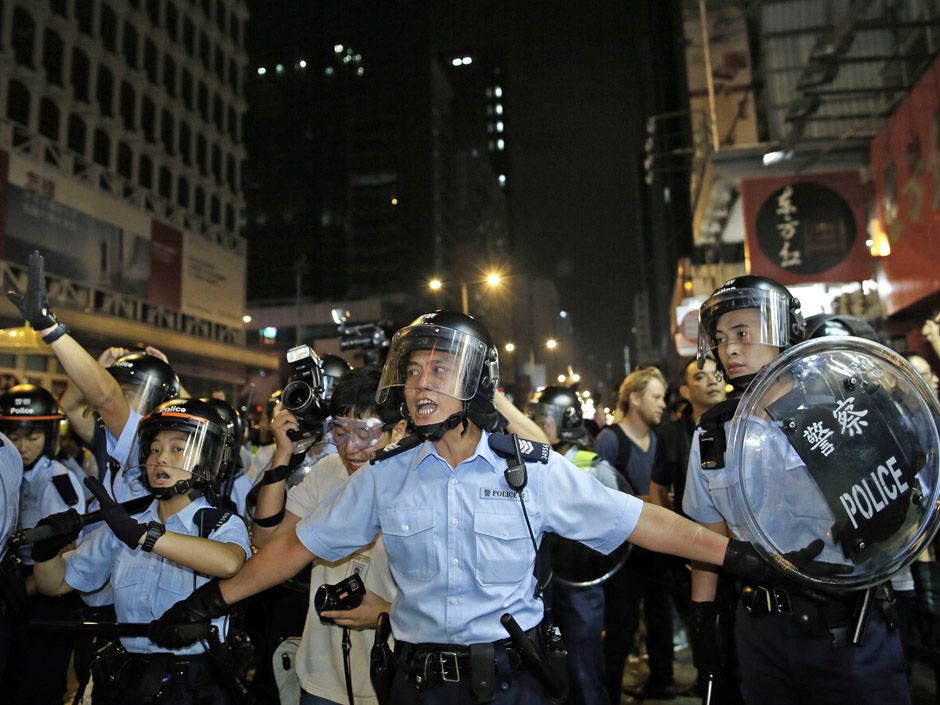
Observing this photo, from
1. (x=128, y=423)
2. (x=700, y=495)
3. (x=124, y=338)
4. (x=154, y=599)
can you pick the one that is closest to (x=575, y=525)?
(x=700, y=495)

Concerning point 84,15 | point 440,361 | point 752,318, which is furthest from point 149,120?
point 752,318

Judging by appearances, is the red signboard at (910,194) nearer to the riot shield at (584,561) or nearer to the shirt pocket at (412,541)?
the riot shield at (584,561)

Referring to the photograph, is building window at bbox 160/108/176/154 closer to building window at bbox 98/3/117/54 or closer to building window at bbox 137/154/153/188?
building window at bbox 137/154/153/188

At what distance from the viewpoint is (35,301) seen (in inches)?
146

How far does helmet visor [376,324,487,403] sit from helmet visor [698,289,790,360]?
1258mm

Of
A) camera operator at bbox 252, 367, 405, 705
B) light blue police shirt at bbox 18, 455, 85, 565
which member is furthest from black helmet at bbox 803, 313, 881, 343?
light blue police shirt at bbox 18, 455, 85, 565

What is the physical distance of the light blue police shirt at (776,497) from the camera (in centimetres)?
260

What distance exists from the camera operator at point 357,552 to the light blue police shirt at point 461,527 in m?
0.33

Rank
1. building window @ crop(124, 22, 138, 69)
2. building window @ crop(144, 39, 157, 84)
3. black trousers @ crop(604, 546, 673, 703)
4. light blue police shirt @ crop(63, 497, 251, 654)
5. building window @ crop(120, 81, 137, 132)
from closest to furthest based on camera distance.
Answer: light blue police shirt @ crop(63, 497, 251, 654), black trousers @ crop(604, 546, 673, 703), building window @ crop(120, 81, 137, 132), building window @ crop(124, 22, 138, 69), building window @ crop(144, 39, 157, 84)

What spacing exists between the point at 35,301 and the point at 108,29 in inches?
1415

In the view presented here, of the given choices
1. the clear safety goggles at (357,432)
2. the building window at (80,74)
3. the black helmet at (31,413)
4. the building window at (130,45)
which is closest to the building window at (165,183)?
the building window at (130,45)

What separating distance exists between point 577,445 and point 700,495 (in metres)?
2.68

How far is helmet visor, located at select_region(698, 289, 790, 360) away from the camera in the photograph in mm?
3297

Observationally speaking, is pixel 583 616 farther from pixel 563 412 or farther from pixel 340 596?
pixel 340 596
